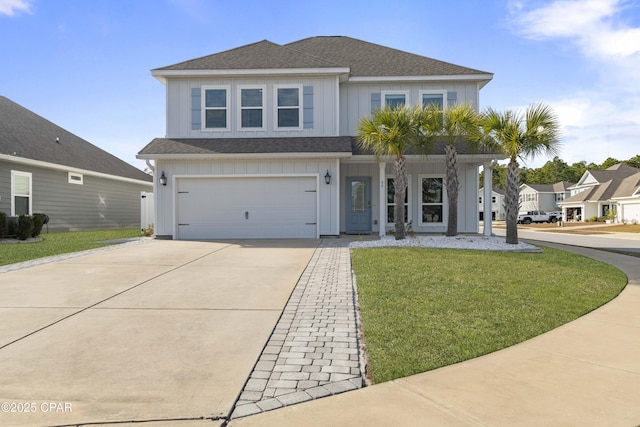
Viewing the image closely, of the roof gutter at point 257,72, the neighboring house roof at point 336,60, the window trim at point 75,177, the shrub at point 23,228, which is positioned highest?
the neighboring house roof at point 336,60

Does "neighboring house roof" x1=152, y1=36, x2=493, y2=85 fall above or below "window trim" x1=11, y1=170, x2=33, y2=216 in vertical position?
above

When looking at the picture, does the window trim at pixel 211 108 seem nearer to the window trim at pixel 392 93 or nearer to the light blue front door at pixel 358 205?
the light blue front door at pixel 358 205

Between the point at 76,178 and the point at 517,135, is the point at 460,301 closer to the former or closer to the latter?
the point at 517,135

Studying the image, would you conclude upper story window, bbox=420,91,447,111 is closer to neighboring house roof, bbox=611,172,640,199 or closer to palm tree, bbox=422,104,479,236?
palm tree, bbox=422,104,479,236

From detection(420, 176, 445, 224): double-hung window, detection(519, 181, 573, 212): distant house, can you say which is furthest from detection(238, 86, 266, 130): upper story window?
detection(519, 181, 573, 212): distant house

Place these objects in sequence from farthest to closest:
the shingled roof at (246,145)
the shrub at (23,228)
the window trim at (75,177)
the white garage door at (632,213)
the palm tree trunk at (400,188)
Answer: the white garage door at (632,213), the window trim at (75,177), the shrub at (23,228), the shingled roof at (246,145), the palm tree trunk at (400,188)

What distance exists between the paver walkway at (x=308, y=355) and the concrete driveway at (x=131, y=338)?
134 mm

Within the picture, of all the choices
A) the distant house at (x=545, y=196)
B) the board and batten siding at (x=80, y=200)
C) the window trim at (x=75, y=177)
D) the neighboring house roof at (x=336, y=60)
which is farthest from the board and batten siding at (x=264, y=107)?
the distant house at (x=545, y=196)

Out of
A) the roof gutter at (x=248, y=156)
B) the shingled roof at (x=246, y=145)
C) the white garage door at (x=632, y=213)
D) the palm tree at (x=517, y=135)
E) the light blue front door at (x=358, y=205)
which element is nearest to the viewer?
the palm tree at (x=517, y=135)

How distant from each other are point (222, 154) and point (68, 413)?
1132 cm

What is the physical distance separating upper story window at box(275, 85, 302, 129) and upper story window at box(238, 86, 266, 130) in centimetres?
59

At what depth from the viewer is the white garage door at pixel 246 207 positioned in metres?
13.9

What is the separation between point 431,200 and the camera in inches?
611

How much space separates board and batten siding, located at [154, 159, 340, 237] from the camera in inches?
539
